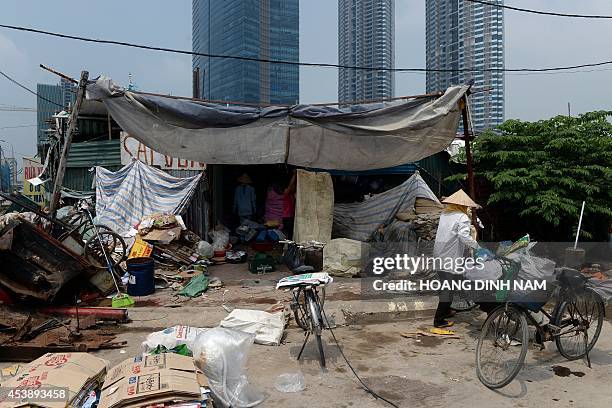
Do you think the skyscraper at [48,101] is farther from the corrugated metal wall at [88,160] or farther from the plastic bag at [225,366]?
the plastic bag at [225,366]

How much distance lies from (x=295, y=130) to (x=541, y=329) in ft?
18.3

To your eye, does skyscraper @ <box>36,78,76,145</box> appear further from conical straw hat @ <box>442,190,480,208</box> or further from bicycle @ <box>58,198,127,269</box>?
conical straw hat @ <box>442,190,480,208</box>

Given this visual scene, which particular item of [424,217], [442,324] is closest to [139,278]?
[442,324]

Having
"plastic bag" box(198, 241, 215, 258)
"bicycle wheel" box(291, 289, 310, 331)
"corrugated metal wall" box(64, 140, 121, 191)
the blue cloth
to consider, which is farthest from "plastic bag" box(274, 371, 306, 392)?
"corrugated metal wall" box(64, 140, 121, 191)

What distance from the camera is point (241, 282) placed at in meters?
8.58

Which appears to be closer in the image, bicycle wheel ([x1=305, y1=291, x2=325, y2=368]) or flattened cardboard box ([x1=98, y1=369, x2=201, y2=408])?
flattened cardboard box ([x1=98, y1=369, x2=201, y2=408])

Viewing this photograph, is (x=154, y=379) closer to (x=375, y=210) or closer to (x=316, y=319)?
(x=316, y=319)

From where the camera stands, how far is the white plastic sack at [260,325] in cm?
548

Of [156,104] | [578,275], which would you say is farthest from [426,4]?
[578,275]

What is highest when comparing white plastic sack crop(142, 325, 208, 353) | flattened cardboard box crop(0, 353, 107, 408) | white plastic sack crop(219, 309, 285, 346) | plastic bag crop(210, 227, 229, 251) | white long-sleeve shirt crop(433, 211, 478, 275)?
white long-sleeve shirt crop(433, 211, 478, 275)

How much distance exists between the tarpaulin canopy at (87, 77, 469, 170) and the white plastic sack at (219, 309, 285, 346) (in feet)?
12.5

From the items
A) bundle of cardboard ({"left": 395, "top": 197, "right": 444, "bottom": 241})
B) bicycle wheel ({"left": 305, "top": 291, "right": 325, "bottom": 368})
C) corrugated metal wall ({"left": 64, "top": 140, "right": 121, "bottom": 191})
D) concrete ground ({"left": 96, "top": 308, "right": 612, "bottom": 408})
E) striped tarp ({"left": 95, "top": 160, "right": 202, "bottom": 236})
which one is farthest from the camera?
corrugated metal wall ({"left": 64, "top": 140, "right": 121, "bottom": 191})

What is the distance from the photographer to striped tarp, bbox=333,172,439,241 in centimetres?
1077

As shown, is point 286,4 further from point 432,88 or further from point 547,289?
point 547,289
